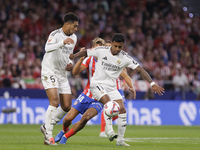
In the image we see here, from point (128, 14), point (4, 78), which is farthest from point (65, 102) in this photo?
point (128, 14)

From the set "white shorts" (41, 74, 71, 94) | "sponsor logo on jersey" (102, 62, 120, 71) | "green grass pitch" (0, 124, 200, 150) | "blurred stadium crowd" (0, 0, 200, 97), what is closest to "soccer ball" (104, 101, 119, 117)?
"green grass pitch" (0, 124, 200, 150)

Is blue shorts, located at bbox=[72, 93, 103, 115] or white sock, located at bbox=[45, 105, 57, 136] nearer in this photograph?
white sock, located at bbox=[45, 105, 57, 136]

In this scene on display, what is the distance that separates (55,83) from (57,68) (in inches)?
15.6

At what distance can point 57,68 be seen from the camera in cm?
840

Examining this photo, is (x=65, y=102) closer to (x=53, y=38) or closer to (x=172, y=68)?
(x=53, y=38)

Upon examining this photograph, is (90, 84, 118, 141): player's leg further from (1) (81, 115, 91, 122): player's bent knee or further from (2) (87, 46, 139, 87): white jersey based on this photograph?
(1) (81, 115, 91, 122): player's bent knee

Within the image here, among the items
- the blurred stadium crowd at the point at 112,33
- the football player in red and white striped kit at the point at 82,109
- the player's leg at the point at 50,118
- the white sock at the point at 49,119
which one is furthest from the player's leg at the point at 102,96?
the blurred stadium crowd at the point at 112,33

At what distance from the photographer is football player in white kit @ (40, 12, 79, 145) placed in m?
7.88

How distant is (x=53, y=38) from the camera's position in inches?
318

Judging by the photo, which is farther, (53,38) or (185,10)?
(185,10)

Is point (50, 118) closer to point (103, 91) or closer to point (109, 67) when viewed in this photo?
point (103, 91)

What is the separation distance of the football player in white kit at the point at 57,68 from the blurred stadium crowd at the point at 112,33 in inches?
323

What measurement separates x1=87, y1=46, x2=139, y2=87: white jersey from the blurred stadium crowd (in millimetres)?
8987

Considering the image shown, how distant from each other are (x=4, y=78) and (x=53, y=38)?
338 inches
